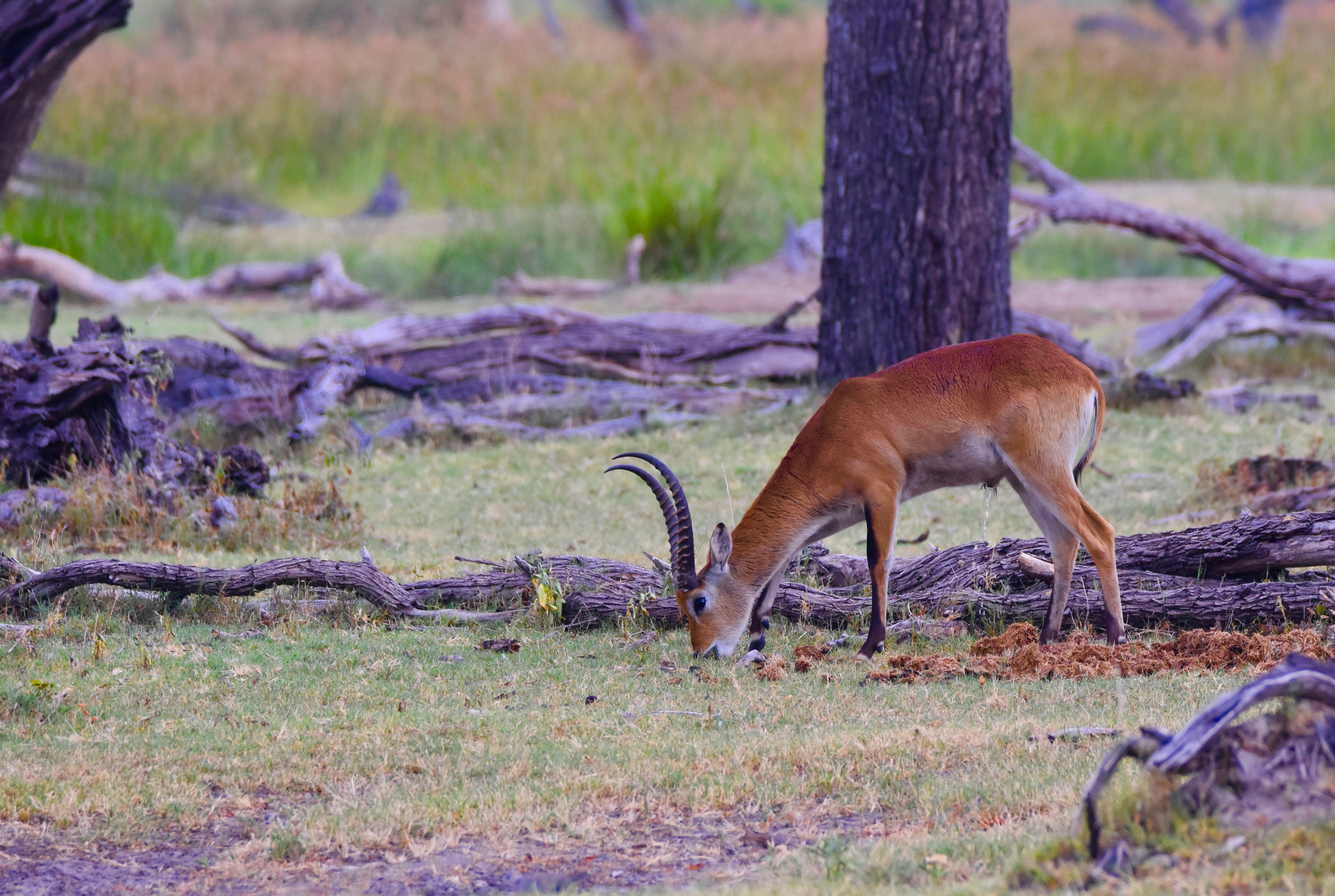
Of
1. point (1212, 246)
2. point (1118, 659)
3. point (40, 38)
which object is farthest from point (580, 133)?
point (1118, 659)

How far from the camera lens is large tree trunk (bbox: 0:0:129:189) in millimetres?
8312

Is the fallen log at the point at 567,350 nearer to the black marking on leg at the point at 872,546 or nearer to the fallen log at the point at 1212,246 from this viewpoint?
the fallen log at the point at 1212,246

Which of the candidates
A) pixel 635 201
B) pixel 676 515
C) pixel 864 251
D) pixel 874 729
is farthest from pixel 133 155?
pixel 874 729

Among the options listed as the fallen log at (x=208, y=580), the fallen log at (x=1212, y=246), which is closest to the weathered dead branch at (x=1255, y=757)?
the fallen log at (x=208, y=580)

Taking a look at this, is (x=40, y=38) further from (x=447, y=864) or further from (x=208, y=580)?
(x=447, y=864)

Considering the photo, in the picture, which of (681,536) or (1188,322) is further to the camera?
(1188,322)

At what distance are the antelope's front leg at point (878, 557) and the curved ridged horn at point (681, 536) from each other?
680 mm

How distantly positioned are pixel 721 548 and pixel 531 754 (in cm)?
135

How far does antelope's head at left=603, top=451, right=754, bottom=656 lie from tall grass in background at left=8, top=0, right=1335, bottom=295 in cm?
1066

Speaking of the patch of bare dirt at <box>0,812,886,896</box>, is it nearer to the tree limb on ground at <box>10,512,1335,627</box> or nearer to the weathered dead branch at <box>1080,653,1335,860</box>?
the weathered dead branch at <box>1080,653,1335,860</box>

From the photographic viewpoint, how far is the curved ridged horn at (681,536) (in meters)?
5.71

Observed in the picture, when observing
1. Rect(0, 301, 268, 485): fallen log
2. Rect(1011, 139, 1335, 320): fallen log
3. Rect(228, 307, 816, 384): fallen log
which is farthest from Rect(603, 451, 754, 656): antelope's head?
Rect(1011, 139, 1335, 320): fallen log

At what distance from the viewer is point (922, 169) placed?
10195 mm

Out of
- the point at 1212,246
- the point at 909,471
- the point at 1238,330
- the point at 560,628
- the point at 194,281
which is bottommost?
the point at 560,628
